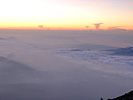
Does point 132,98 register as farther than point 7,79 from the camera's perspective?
No

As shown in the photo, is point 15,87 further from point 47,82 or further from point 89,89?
point 89,89

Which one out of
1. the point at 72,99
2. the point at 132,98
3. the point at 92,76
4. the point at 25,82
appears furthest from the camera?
the point at 92,76

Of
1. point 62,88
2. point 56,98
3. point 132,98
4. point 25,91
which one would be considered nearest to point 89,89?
point 62,88

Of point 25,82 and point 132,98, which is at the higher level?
point 132,98

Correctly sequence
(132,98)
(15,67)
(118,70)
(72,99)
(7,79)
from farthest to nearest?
(15,67), (118,70), (7,79), (72,99), (132,98)

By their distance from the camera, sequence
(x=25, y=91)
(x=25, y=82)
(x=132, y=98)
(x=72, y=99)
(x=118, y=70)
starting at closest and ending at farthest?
(x=132, y=98) → (x=72, y=99) → (x=25, y=91) → (x=25, y=82) → (x=118, y=70)

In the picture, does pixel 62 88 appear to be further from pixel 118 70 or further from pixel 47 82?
pixel 118 70

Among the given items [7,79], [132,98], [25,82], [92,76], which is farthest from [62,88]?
[132,98]

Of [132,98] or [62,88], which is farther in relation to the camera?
[62,88]

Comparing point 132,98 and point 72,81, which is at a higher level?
point 132,98
